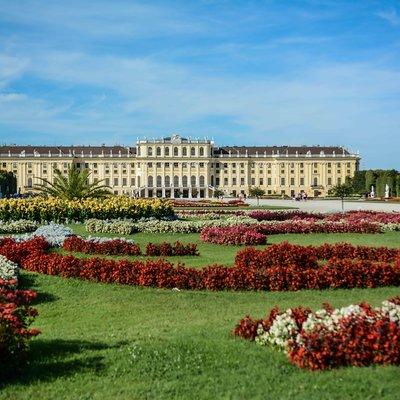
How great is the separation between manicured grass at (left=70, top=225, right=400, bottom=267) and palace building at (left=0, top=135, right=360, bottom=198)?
75698 mm

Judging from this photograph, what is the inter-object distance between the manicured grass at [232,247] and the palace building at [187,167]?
7570 centimetres

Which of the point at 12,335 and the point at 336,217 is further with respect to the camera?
the point at 336,217

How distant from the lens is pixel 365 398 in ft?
14.0

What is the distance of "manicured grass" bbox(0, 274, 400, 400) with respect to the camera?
4.46 m

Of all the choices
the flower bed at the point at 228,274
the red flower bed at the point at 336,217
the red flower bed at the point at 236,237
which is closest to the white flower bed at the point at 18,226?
the red flower bed at the point at 236,237

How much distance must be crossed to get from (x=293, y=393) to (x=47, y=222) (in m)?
14.3

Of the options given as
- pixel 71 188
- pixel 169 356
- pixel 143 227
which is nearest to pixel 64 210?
pixel 71 188

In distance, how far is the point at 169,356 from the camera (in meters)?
5.18

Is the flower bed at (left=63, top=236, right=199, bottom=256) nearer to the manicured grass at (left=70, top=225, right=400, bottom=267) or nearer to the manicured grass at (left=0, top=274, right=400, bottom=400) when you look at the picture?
the manicured grass at (left=70, top=225, right=400, bottom=267)

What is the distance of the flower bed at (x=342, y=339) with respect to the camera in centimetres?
477

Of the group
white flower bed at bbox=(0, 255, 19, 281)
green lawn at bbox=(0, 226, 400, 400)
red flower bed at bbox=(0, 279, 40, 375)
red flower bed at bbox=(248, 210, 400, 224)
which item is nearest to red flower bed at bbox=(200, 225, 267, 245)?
red flower bed at bbox=(248, 210, 400, 224)

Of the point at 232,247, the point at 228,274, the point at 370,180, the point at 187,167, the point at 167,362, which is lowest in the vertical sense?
the point at 167,362

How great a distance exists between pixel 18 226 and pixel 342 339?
12.6 metres

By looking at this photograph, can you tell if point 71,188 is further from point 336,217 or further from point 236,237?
point 336,217
